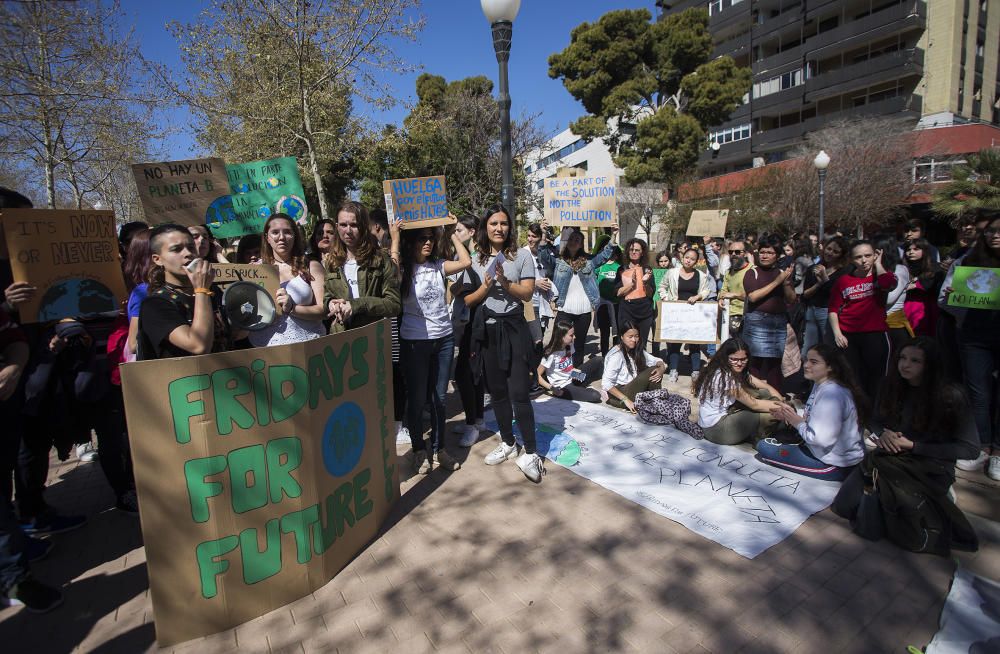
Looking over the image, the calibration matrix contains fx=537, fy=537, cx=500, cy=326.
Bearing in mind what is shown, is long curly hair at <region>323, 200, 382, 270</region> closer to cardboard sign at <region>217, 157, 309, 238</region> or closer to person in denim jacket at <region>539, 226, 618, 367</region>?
cardboard sign at <region>217, 157, 309, 238</region>

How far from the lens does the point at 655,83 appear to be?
28047mm

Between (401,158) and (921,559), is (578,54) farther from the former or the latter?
(921,559)

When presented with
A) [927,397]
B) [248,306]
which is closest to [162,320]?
[248,306]

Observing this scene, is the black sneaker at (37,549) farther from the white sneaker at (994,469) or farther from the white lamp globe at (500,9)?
the white sneaker at (994,469)

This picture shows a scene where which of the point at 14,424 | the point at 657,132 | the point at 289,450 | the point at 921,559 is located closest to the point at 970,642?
the point at 921,559

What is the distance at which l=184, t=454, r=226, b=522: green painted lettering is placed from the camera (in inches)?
91.0

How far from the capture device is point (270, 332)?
3.10 m

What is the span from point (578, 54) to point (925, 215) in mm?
18541

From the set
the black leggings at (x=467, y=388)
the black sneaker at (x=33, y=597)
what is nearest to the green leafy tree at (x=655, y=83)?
the black leggings at (x=467, y=388)

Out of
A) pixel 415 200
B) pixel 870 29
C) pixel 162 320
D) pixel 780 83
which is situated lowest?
pixel 162 320

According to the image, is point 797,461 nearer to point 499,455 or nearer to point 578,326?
point 499,455

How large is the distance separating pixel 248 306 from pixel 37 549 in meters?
2.09

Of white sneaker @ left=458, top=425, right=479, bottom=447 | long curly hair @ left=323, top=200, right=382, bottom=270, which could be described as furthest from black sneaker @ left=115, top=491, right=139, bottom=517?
white sneaker @ left=458, top=425, right=479, bottom=447

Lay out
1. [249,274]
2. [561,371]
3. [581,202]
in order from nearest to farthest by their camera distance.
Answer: [249,274], [561,371], [581,202]
